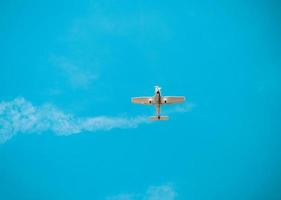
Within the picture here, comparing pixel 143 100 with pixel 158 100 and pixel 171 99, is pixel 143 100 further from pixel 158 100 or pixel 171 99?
pixel 171 99

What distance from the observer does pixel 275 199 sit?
172 m

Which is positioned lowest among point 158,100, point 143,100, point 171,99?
point 158,100

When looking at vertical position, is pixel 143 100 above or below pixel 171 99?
below

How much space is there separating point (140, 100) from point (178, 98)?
7.40 meters

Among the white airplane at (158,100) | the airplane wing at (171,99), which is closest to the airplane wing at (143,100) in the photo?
the white airplane at (158,100)

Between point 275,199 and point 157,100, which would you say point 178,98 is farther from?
point 275,199

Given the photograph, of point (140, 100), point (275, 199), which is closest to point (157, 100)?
point (140, 100)

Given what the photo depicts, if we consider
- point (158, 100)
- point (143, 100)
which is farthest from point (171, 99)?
point (143, 100)

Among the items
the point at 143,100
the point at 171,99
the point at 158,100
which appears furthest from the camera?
the point at 171,99

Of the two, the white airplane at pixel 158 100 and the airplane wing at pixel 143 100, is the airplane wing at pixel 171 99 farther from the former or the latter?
the airplane wing at pixel 143 100

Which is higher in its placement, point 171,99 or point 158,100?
point 171,99

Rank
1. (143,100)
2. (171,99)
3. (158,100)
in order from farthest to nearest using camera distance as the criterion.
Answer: (171,99), (143,100), (158,100)

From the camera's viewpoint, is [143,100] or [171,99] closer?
[143,100]

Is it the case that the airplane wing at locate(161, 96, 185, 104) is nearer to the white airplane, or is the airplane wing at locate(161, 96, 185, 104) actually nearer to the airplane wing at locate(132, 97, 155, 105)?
the white airplane
